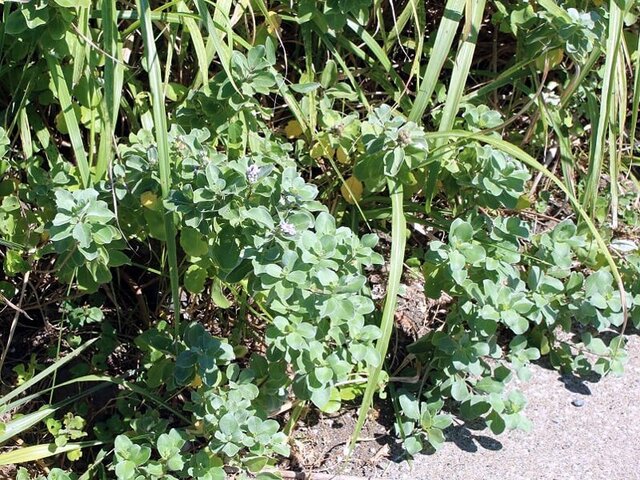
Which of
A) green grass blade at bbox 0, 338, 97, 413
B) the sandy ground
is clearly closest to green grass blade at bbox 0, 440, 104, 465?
green grass blade at bbox 0, 338, 97, 413

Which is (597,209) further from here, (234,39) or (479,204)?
(234,39)

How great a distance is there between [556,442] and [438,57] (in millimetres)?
994

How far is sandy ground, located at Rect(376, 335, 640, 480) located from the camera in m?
2.19

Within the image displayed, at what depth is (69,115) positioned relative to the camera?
1992 mm

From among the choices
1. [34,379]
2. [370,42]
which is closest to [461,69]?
[370,42]

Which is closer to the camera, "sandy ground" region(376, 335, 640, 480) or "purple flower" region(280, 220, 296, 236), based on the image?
"purple flower" region(280, 220, 296, 236)

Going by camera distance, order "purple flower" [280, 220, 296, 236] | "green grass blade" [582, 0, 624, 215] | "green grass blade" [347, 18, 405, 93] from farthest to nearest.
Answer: "green grass blade" [347, 18, 405, 93] < "green grass blade" [582, 0, 624, 215] < "purple flower" [280, 220, 296, 236]

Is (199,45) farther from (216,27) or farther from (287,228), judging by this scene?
(287,228)

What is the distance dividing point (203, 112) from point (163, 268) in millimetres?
417

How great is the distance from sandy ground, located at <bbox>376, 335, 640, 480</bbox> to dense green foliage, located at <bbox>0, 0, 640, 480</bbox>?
75mm

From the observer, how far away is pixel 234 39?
214cm

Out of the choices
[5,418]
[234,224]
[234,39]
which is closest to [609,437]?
[234,224]

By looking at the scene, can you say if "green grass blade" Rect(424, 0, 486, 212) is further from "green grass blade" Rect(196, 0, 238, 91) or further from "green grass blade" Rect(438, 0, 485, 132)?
"green grass blade" Rect(196, 0, 238, 91)

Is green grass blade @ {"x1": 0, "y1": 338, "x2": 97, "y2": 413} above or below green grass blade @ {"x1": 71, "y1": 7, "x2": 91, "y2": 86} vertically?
below
